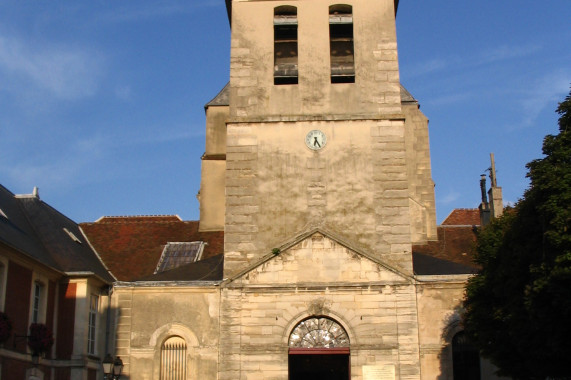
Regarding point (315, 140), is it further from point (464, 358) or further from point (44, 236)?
point (44, 236)

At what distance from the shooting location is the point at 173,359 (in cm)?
2258

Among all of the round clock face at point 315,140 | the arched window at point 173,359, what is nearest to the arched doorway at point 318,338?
the arched window at point 173,359

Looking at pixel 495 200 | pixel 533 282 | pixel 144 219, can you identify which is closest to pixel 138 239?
pixel 144 219

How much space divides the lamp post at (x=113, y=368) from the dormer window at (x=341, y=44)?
11.9 metres

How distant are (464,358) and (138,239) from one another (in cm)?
1359

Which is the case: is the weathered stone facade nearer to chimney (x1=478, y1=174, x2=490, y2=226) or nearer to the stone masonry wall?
the stone masonry wall

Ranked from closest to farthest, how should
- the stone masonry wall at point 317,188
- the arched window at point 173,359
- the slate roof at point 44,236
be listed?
the arched window at point 173,359, the slate roof at point 44,236, the stone masonry wall at point 317,188

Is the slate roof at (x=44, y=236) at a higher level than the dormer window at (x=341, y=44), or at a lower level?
lower

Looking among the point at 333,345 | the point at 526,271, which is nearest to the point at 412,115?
the point at 333,345

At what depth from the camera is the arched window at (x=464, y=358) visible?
22.7 meters

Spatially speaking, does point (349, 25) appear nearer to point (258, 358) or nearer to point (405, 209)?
point (405, 209)

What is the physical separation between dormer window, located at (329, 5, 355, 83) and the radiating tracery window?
317 inches

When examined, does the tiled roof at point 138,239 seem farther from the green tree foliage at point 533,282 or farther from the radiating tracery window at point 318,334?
the green tree foliage at point 533,282

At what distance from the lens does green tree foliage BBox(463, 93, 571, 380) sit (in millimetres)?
16109
